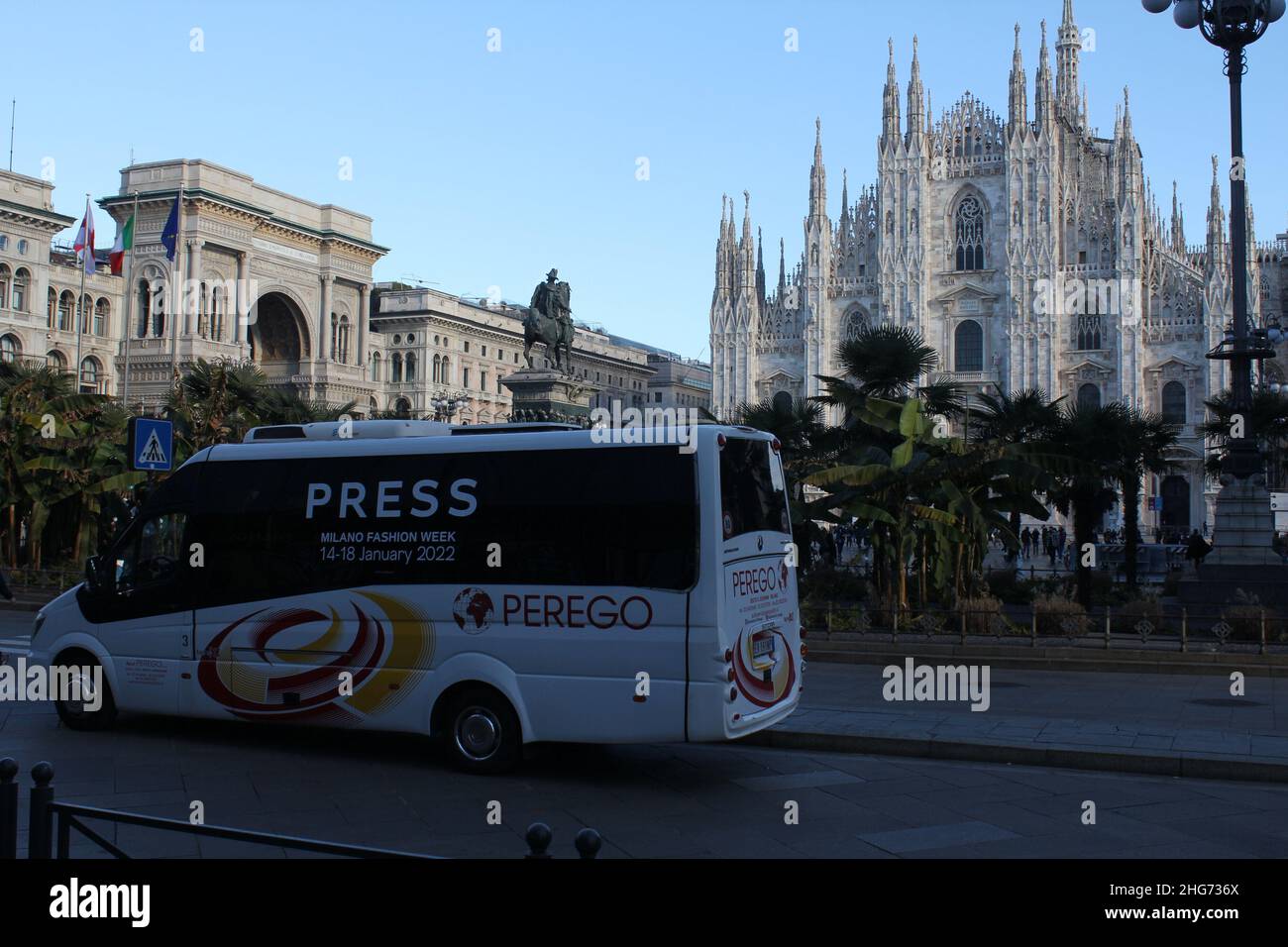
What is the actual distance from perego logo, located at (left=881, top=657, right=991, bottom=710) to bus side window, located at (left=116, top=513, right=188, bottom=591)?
26.1ft

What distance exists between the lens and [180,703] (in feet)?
36.3

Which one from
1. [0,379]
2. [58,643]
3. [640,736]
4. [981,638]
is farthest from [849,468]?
[0,379]

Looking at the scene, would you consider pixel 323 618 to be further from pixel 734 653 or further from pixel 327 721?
pixel 734 653

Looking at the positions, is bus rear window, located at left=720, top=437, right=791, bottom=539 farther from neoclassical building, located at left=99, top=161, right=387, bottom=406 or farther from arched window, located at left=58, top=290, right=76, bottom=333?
arched window, located at left=58, top=290, right=76, bottom=333

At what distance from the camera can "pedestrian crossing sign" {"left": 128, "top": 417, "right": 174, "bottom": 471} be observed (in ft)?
56.4

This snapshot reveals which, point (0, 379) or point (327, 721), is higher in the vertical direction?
point (0, 379)

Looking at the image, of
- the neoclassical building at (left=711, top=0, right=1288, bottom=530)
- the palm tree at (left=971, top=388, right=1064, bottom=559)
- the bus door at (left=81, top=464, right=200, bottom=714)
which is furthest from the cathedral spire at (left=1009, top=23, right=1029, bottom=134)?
the bus door at (left=81, top=464, right=200, bottom=714)

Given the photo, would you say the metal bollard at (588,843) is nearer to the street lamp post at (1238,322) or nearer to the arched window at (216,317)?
the street lamp post at (1238,322)

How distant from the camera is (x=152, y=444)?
17344mm

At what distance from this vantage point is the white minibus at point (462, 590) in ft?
30.6

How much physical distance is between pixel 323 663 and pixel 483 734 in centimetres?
176
